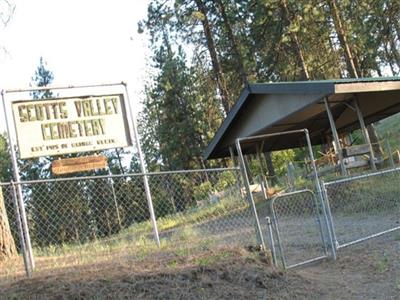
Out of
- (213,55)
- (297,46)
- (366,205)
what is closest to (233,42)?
(213,55)

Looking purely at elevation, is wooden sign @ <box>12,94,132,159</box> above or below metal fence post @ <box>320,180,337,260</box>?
above

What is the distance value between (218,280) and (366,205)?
780 cm

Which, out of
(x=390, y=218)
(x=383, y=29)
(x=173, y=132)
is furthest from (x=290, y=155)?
(x=390, y=218)

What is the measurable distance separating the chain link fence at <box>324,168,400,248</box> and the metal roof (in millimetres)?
2472

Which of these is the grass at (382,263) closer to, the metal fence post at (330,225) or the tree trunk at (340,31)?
the metal fence post at (330,225)

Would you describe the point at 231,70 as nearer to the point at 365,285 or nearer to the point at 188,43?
the point at 188,43

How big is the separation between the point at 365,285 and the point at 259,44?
19.7 meters

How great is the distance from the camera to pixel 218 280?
618cm

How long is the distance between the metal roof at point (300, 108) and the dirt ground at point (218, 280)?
6825 millimetres

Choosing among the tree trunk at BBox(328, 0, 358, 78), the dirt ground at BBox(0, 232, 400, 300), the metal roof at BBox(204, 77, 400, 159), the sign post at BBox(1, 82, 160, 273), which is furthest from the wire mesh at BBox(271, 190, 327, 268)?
the tree trunk at BBox(328, 0, 358, 78)

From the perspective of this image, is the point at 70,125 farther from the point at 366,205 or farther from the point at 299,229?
the point at 366,205

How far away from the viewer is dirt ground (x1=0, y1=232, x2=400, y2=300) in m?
5.54

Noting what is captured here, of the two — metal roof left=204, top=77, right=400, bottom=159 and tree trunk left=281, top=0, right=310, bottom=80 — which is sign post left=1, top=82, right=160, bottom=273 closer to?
metal roof left=204, top=77, right=400, bottom=159

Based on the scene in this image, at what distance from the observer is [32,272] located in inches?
259
